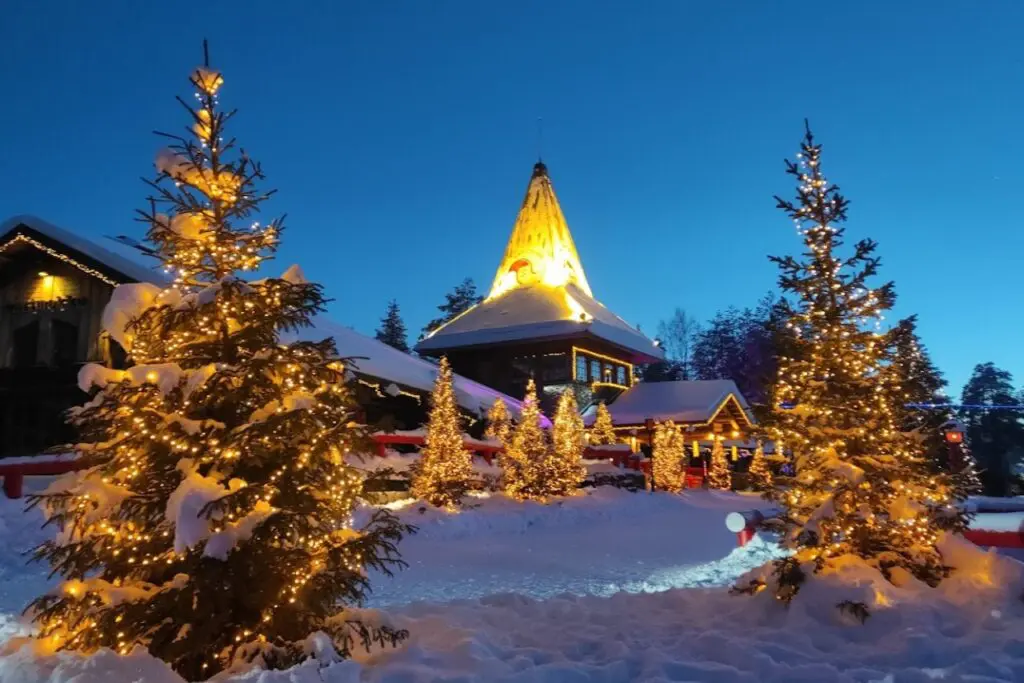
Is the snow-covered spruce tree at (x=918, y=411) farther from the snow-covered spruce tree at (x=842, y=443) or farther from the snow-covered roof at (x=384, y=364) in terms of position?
the snow-covered roof at (x=384, y=364)

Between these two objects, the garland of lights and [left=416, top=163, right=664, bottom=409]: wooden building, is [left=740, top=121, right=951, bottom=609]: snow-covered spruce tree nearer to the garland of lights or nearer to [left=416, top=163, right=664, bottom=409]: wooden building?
the garland of lights

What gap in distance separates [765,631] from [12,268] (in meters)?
22.5

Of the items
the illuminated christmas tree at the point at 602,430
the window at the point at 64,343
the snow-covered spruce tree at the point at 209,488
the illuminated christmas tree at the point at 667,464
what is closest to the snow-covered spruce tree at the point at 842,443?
the snow-covered spruce tree at the point at 209,488

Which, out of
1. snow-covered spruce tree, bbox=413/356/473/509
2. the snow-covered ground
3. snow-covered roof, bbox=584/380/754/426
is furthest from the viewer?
snow-covered roof, bbox=584/380/754/426

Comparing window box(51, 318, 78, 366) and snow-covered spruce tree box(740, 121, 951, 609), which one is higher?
window box(51, 318, 78, 366)

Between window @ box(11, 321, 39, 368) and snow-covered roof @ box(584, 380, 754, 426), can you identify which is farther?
snow-covered roof @ box(584, 380, 754, 426)

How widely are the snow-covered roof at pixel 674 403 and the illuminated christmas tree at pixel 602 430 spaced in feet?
5.26

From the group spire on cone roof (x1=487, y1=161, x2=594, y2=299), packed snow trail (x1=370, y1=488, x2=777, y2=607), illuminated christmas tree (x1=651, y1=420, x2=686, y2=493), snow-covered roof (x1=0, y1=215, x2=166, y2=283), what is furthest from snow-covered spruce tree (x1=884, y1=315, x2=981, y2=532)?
spire on cone roof (x1=487, y1=161, x2=594, y2=299)

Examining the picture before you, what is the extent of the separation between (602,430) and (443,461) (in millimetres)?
16448

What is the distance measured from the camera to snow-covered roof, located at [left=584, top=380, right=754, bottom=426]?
33.2 metres

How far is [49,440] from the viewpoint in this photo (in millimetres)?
18078

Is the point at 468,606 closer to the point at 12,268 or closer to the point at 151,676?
the point at 151,676

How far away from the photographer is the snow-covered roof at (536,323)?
3488 centimetres

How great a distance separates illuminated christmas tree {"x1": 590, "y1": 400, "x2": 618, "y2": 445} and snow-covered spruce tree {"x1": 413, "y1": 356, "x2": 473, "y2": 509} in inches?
587
